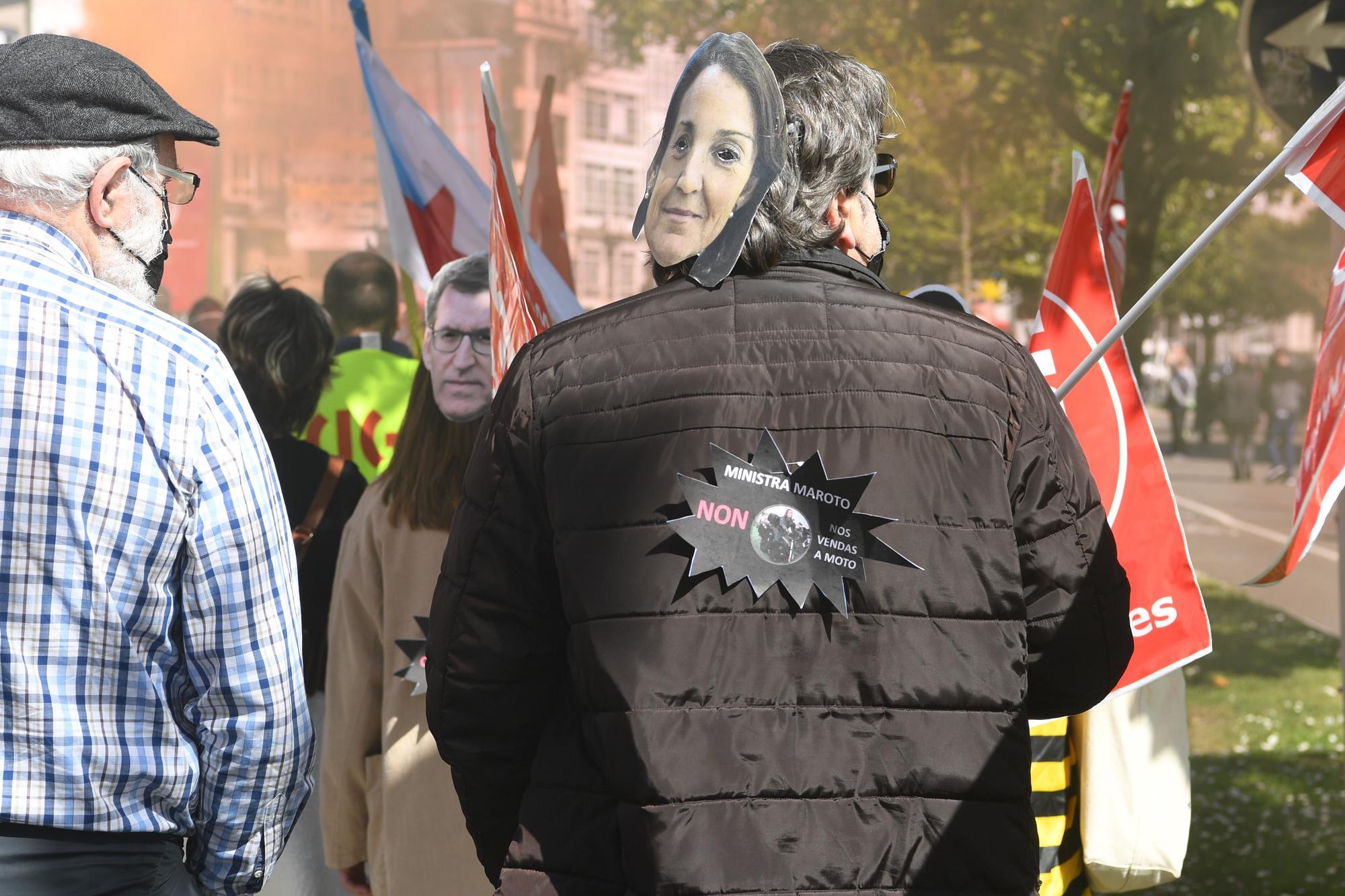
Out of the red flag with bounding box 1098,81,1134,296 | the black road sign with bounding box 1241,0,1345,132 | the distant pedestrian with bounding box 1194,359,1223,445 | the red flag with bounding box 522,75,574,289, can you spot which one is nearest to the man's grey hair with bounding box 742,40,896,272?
the red flag with bounding box 1098,81,1134,296

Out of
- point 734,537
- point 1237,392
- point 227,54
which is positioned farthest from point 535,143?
point 1237,392

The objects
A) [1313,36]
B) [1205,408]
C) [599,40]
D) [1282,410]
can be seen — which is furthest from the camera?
[1205,408]

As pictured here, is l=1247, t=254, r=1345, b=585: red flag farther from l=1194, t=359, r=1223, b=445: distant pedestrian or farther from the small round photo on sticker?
l=1194, t=359, r=1223, b=445: distant pedestrian

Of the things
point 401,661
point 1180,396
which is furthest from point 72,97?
point 1180,396

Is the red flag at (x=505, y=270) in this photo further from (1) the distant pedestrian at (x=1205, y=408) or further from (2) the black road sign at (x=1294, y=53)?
(1) the distant pedestrian at (x=1205, y=408)

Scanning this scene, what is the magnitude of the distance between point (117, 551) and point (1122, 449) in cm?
209

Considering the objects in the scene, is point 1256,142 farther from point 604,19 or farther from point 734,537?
point 734,537

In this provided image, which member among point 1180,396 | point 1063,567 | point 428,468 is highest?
point 1063,567

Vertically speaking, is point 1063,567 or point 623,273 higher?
point 1063,567

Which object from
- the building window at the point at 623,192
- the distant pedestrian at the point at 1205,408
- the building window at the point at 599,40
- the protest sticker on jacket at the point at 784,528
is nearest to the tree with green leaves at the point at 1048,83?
the building window at the point at 599,40

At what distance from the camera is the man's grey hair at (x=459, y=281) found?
3281 mm

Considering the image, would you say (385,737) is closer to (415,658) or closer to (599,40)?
(415,658)

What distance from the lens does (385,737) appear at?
2939 mm

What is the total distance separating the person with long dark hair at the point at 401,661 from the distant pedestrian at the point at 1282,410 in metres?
18.0
